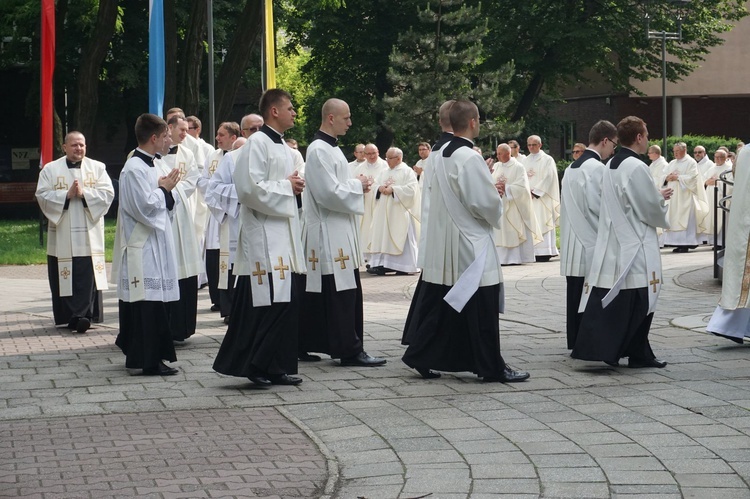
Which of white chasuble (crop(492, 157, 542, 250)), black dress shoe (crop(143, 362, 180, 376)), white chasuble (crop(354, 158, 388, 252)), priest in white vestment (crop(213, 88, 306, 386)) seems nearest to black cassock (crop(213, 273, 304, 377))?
priest in white vestment (crop(213, 88, 306, 386))

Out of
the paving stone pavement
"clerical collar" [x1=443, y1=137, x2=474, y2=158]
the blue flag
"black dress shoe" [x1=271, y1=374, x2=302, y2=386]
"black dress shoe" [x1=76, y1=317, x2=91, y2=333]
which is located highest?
the blue flag

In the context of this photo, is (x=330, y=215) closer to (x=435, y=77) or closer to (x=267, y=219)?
(x=267, y=219)

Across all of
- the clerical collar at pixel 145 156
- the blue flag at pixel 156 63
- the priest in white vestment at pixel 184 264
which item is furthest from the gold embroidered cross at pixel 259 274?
the blue flag at pixel 156 63

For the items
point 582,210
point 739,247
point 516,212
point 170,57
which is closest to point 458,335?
point 582,210

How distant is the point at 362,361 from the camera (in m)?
9.20

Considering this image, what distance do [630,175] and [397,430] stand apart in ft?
10.1

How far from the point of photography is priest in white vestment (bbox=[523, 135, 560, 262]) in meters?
20.7

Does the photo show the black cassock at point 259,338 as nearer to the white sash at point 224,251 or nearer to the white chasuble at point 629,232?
the white chasuble at point 629,232

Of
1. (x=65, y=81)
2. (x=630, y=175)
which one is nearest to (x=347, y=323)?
(x=630, y=175)

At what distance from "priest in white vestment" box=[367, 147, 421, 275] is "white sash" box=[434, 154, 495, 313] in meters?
9.91

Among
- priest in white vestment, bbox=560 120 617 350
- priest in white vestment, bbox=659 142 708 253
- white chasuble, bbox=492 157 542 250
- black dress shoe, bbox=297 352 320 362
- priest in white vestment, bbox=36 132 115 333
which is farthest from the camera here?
priest in white vestment, bbox=659 142 708 253

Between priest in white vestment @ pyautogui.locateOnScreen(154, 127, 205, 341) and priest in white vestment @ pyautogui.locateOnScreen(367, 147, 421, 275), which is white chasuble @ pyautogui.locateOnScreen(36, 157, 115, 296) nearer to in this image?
priest in white vestment @ pyautogui.locateOnScreen(154, 127, 205, 341)

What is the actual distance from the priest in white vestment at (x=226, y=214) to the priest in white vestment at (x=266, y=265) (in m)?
2.49

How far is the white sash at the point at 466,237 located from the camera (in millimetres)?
8289
